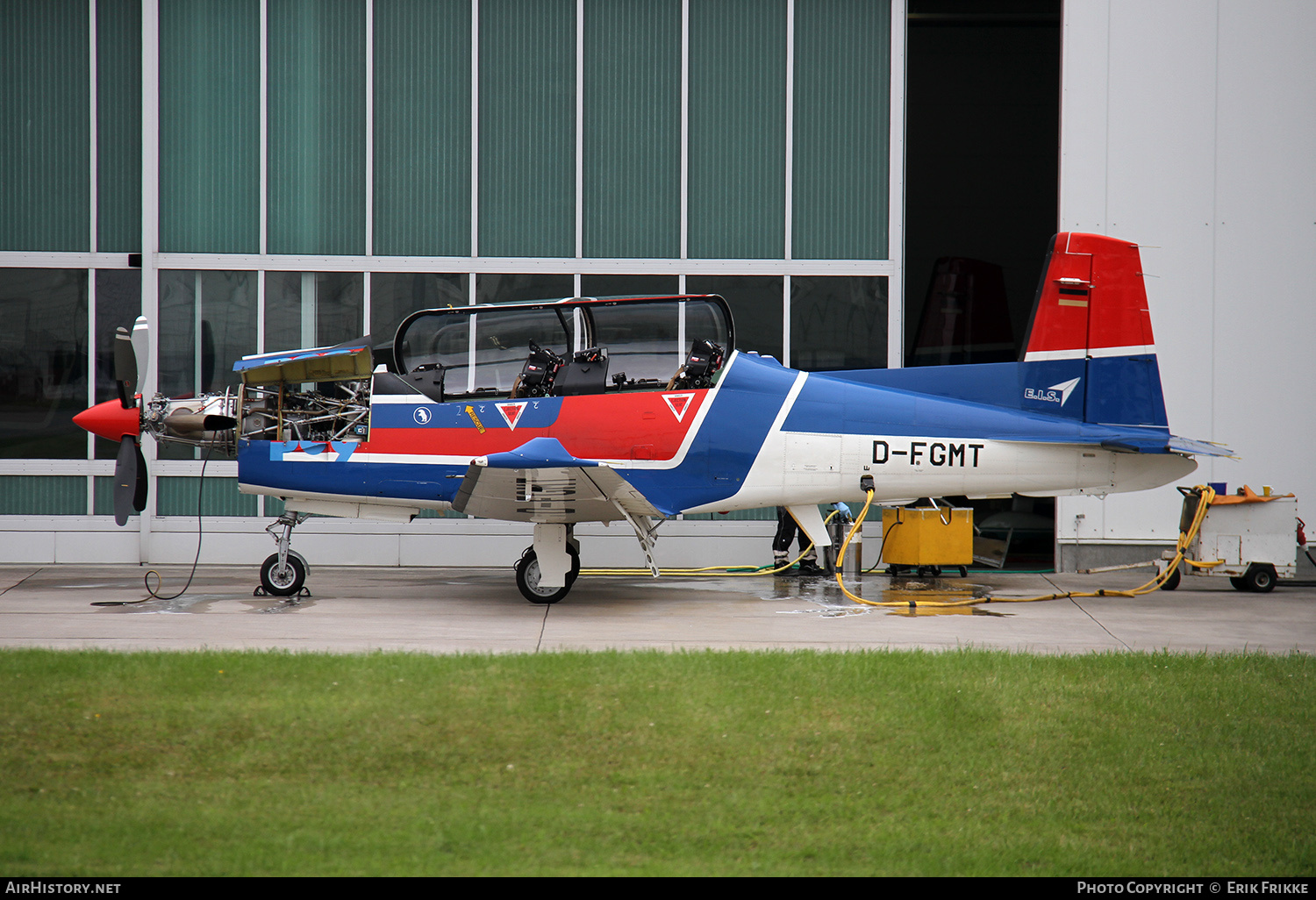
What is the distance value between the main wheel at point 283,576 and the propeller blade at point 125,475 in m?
1.36

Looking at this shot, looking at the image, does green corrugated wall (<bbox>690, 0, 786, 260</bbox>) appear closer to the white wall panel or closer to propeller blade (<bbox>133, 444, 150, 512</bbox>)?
the white wall panel

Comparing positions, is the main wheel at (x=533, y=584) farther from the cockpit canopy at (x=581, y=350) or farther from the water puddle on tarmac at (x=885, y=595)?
the water puddle on tarmac at (x=885, y=595)

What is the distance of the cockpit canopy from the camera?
933 centimetres

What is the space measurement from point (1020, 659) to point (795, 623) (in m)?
2.16

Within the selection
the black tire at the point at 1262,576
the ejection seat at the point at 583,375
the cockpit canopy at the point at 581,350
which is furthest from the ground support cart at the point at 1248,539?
the ejection seat at the point at 583,375

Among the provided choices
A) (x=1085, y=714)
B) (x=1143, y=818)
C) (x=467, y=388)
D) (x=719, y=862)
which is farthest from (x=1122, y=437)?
(x=719, y=862)

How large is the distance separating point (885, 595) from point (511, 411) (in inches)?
170

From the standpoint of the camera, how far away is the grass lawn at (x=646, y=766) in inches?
162

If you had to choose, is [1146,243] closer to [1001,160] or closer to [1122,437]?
[1001,160]

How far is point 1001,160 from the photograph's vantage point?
14102mm

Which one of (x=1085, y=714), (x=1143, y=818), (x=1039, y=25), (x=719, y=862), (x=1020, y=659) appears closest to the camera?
(x=719, y=862)

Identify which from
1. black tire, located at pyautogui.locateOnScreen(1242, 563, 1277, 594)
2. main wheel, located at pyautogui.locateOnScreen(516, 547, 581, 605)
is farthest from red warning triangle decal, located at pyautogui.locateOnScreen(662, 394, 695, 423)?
black tire, located at pyautogui.locateOnScreen(1242, 563, 1277, 594)

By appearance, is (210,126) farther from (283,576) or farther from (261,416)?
(283,576)

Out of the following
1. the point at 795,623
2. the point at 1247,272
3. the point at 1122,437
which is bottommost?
the point at 795,623
